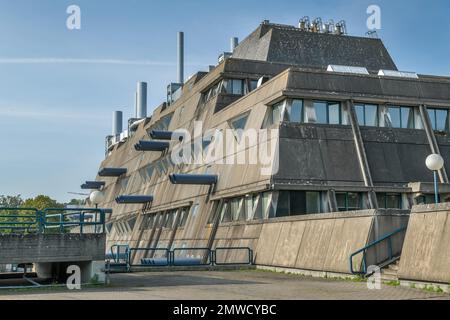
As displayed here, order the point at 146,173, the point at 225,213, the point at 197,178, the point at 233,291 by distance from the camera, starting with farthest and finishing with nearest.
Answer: the point at 146,173
the point at 197,178
the point at 225,213
the point at 233,291

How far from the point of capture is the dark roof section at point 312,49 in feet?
138

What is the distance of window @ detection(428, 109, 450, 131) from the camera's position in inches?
1217

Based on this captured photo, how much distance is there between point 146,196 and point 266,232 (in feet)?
74.0

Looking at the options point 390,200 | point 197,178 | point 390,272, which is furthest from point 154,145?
point 390,272

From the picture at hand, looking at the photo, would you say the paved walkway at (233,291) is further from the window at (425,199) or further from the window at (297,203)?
the window at (425,199)

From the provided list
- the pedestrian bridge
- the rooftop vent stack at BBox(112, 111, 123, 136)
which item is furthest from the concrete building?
the rooftop vent stack at BBox(112, 111, 123, 136)

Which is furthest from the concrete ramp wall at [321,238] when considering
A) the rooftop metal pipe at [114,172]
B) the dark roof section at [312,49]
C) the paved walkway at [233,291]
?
the rooftop metal pipe at [114,172]

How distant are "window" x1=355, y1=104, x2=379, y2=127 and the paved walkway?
12605mm

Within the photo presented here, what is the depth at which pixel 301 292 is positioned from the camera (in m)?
15.3

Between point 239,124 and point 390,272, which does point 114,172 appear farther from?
point 390,272

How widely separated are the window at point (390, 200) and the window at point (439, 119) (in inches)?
192

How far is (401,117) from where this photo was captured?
100 feet

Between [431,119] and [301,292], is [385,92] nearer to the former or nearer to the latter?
[431,119]

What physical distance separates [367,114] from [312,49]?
14.7 meters
